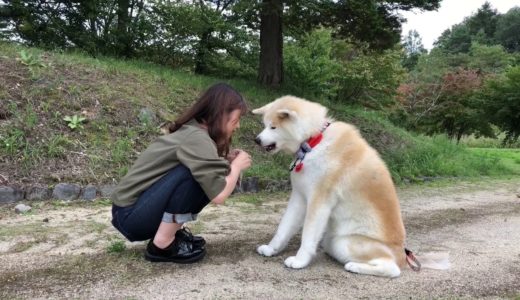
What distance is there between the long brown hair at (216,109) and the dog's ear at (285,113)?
0.31m

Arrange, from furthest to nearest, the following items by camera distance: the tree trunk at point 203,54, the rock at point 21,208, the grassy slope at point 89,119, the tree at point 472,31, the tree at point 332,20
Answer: the tree at point 472,31, the tree trunk at point 203,54, the tree at point 332,20, the grassy slope at point 89,119, the rock at point 21,208

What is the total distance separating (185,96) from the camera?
7547mm

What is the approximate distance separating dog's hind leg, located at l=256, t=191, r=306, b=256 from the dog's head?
37 cm

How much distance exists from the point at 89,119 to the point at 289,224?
362 cm

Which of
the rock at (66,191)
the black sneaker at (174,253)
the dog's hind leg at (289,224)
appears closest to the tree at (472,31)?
the rock at (66,191)

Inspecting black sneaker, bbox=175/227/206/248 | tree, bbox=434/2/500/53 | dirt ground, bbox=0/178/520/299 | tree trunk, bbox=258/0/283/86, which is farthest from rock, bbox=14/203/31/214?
tree, bbox=434/2/500/53

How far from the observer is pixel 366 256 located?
10.0 feet

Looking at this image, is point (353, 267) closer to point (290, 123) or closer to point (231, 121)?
point (290, 123)

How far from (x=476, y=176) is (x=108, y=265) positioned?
26.5 ft

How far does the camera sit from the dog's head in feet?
10.4

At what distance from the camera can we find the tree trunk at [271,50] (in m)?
9.37

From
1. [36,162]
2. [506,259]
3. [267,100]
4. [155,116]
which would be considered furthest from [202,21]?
[506,259]

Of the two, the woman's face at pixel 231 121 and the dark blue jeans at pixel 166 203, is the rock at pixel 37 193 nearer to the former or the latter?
the dark blue jeans at pixel 166 203

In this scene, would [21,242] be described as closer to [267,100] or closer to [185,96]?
[185,96]
